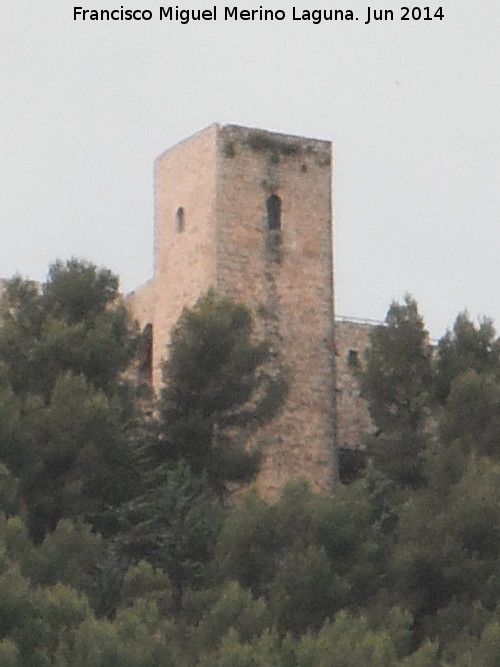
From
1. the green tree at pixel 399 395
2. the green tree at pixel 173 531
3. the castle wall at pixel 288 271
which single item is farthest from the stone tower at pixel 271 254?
the green tree at pixel 173 531

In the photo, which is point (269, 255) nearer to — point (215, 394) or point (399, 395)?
point (399, 395)

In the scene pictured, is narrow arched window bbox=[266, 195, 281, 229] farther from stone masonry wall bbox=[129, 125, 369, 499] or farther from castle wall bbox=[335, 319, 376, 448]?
castle wall bbox=[335, 319, 376, 448]

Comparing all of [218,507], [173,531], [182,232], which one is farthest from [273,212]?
[173,531]

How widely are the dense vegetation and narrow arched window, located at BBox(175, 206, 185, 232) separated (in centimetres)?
143

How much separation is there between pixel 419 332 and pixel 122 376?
3.62m

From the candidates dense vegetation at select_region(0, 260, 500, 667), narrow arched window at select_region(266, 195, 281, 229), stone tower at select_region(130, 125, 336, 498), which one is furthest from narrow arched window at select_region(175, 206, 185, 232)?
dense vegetation at select_region(0, 260, 500, 667)

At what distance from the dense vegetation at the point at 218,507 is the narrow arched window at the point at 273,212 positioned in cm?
162

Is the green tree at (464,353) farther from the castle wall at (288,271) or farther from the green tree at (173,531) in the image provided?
the green tree at (173,531)

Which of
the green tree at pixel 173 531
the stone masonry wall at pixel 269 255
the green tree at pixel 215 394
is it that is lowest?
the green tree at pixel 173 531

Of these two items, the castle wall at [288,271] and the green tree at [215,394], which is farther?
the castle wall at [288,271]

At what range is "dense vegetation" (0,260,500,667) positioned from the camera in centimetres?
2461

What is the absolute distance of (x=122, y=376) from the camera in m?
31.6

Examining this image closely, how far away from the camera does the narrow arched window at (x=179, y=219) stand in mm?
32375

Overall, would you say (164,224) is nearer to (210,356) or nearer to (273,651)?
(210,356)
